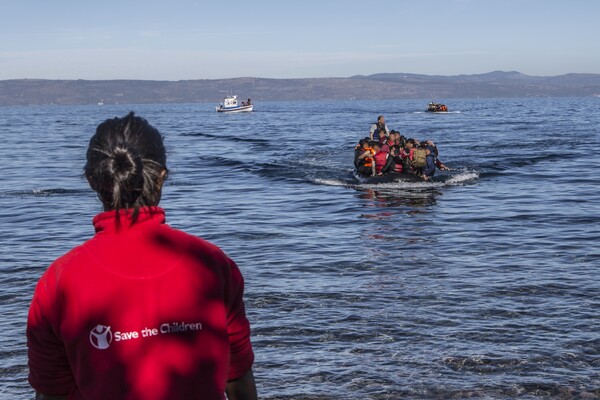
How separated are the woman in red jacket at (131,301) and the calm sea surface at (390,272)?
98.4 inches

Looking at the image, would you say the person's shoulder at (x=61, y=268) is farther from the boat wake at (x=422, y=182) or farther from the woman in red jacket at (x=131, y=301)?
the boat wake at (x=422, y=182)

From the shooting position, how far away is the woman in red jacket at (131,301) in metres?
2.17

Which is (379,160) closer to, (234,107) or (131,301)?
(131,301)

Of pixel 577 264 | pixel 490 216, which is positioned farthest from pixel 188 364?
pixel 490 216

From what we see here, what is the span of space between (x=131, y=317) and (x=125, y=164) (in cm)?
42


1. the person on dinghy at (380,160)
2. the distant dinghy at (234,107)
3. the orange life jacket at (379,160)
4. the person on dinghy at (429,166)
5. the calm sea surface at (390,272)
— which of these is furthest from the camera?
the distant dinghy at (234,107)

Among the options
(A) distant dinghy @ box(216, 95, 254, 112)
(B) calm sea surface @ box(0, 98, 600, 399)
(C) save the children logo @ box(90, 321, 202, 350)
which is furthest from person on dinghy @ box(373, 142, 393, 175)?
(A) distant dinghy @ box(216, 95, 254, 112)

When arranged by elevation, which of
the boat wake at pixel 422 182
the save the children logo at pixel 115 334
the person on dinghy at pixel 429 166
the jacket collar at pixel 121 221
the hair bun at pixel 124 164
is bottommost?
the boat wake at pixel 422 182

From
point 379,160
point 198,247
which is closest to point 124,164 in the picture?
point 198,247

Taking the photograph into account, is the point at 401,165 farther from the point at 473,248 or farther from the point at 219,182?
the point at 473,248

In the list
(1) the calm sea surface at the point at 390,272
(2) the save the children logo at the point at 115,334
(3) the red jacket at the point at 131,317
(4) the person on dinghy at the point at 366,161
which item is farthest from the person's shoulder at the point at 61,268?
(4) the person on dinghy at the point at 366,161

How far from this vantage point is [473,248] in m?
13.4

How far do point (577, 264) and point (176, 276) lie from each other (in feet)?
35.1

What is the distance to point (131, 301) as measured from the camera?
2178 mm
